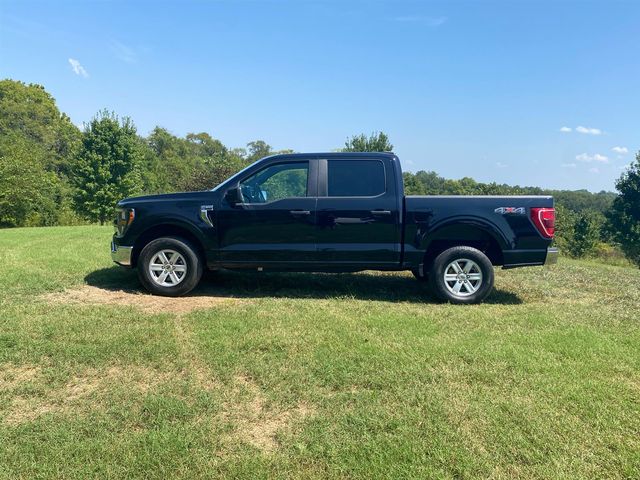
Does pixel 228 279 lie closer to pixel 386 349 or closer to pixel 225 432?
pixel 386 349

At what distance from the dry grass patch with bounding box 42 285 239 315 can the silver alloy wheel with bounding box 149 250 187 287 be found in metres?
0.24

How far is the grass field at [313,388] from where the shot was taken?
2467mm

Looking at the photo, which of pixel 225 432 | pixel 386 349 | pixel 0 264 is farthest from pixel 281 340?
pixel 0 264

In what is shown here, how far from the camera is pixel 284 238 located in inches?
236

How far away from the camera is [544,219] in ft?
18.9

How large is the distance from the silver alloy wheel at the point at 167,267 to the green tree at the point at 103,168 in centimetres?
→ 2782

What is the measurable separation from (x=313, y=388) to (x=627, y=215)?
1669 inches

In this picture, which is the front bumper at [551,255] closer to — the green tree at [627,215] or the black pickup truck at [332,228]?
the black pickup truck at [332,228]

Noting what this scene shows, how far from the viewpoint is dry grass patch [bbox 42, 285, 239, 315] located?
212 inches

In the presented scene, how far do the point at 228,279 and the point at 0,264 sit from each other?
424 centimetres

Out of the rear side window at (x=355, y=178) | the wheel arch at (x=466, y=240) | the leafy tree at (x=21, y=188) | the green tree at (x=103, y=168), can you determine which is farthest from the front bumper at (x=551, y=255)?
the leafy tree at (x=21, y=188)

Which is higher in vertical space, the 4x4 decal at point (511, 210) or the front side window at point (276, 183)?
the front side window at point (276, 183)

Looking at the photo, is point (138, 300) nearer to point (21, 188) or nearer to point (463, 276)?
point (463, 276)

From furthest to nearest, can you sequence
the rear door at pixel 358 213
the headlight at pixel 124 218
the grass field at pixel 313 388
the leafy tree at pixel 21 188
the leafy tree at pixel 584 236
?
the leafy tree at pixel 584 236
the leafy tree at pixel 21 188
the headlight at pixel 124 218
the rear door at pixel 358 213
the grass field at pixel 313 388
